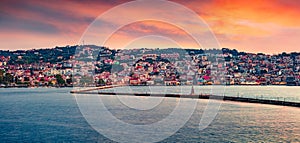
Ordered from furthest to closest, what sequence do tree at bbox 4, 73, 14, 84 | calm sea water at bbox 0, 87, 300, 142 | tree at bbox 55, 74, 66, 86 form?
tree at bbox 4, 73, 14, 84
tree at bbox 55, 74, 66, 86
calm sea water at bbox 0, 87, 300, 142

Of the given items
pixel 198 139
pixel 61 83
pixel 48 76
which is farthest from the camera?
pixel 48 76

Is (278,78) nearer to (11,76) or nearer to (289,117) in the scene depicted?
(11,76)

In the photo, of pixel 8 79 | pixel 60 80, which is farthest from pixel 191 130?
pixel 8 79

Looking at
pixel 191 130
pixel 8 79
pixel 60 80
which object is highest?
pixel 8 79

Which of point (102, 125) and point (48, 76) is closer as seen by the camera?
point (102, 125)

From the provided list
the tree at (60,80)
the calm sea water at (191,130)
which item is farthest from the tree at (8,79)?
the calm sea water at (191,130)

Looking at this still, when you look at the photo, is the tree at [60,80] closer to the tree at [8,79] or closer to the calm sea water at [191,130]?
the tree at [8,79]

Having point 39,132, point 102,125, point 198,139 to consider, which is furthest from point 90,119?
point 198,139

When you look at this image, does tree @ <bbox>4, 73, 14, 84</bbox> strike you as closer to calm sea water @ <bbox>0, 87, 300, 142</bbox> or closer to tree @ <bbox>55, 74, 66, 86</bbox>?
tree @ <bbox>55, 74, 66, 86</bbox>

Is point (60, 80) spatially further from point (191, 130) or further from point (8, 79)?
point (191, 130)

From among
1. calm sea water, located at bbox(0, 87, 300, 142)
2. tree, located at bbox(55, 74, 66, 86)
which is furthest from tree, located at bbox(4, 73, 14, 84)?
calm sea water, located at bbox(0, 87, 300, 142)

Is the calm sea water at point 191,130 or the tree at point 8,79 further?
the tree at point 8,79
